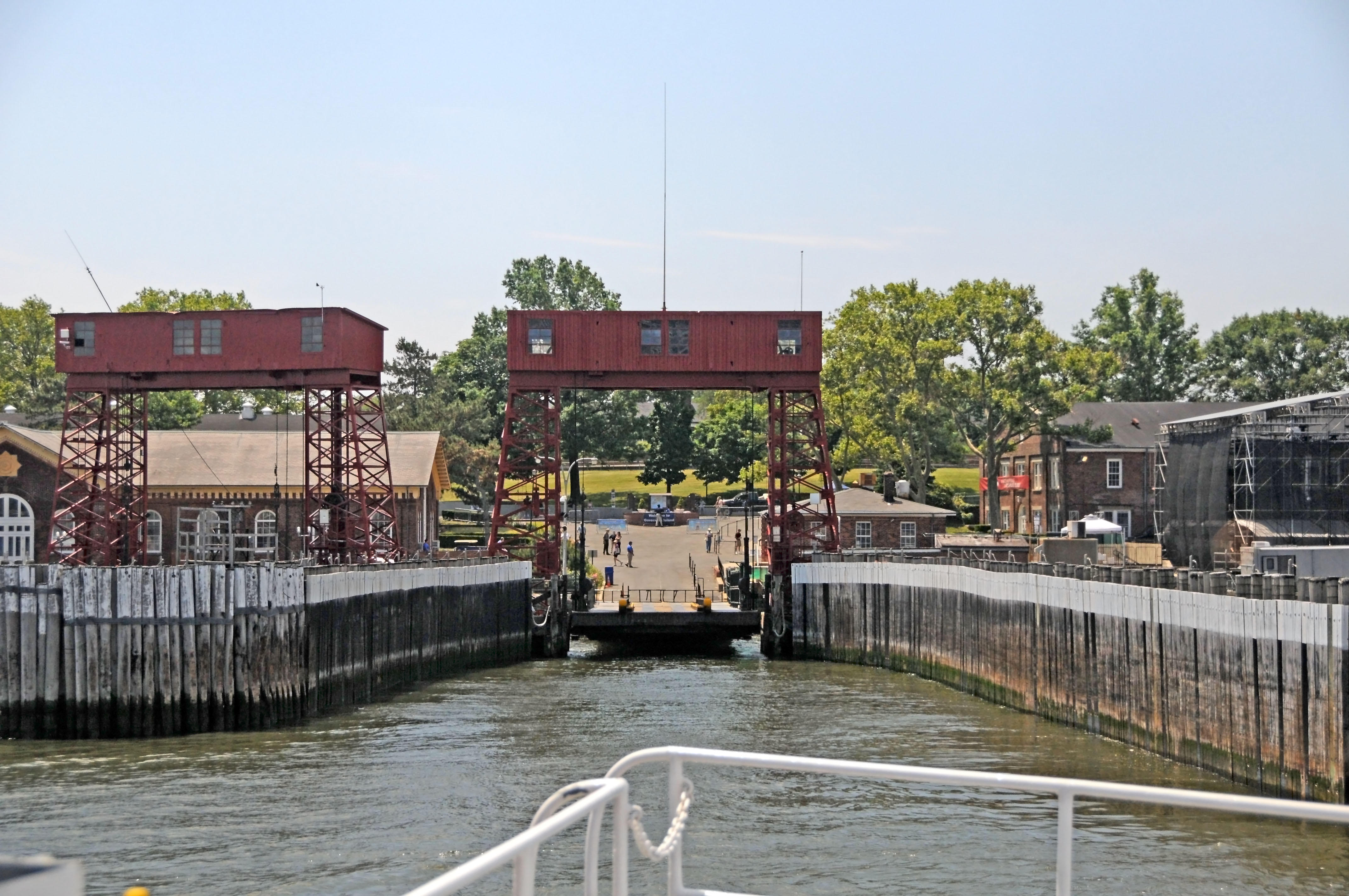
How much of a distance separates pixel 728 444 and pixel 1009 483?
28768 millimetres

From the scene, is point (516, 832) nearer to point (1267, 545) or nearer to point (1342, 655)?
point (1342, 655)

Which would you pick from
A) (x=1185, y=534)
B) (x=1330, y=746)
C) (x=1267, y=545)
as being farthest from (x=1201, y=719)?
(x=1185, y=534)

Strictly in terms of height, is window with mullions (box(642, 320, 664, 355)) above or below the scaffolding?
above

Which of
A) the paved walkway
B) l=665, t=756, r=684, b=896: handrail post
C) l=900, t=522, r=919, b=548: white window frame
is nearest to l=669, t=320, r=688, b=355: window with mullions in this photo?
the paved walkway

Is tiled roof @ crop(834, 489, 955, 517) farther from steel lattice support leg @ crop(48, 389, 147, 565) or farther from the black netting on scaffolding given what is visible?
steel lattice support leg @ crop(48, 389, 147, 565)

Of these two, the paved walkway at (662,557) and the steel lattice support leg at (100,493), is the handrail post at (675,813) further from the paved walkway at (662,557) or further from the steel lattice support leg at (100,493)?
the paved walkway at (662,557)

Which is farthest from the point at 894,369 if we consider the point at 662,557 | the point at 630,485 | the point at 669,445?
the point at 630,485

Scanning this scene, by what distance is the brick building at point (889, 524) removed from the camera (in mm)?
68312

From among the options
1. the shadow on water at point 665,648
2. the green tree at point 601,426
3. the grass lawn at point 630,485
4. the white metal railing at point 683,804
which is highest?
the green tree at point 601,426

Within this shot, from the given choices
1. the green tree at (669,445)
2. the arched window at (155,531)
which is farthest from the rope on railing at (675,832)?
the green tree at (669,445)

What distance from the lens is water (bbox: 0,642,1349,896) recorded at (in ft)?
56.6

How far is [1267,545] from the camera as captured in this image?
5400 centimetres

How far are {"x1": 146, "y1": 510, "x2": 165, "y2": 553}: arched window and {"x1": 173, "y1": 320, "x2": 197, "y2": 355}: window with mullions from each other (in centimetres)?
1252

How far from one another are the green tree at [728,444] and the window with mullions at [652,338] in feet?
187
